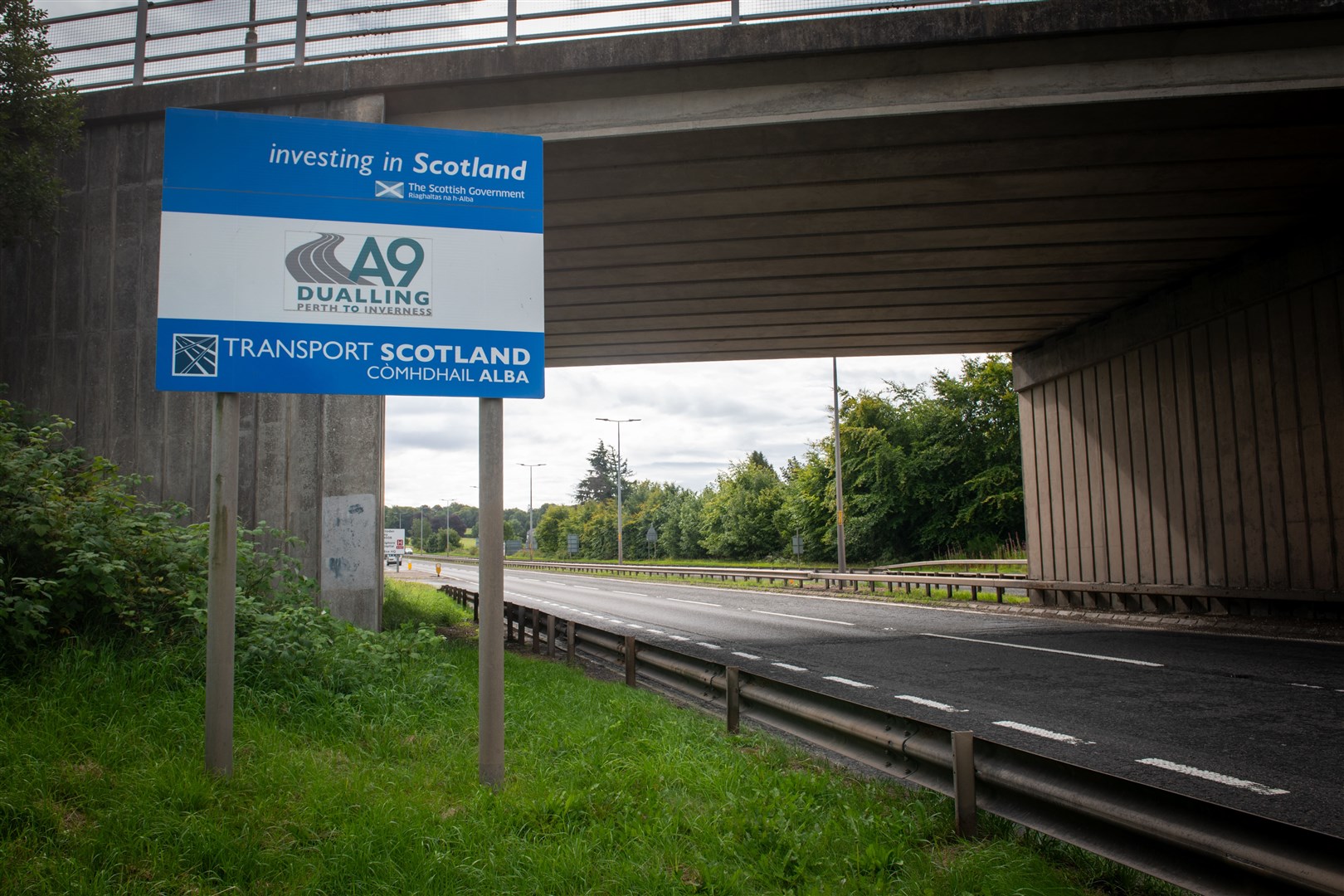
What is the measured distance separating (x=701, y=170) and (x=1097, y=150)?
5.07 m

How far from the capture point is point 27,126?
1079cm

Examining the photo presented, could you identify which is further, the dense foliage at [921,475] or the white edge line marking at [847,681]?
the dense foliage at [921,475]

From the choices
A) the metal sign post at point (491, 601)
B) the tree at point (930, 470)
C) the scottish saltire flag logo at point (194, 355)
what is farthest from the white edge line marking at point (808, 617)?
the tree at point (930, 470)

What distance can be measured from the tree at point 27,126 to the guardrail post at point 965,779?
11586 millimetres

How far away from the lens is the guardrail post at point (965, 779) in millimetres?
4270

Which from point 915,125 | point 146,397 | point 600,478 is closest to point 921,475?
point 915,125

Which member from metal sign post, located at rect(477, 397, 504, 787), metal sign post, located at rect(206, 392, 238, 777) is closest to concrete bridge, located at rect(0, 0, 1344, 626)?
metal sign post, located at rect(206, 392, 238, 777)

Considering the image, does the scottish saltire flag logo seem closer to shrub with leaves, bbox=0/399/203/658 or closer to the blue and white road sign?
the blue and white road sign

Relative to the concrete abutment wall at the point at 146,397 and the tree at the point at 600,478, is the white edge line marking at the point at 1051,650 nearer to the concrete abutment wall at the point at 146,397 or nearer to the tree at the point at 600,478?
→ the concrete abutment wall at the point at 146,397

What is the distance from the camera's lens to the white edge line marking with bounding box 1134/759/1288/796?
559 cm

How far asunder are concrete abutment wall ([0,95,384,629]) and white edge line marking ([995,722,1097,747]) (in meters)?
6.86

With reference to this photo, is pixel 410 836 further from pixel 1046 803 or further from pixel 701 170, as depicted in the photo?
pixel 701 170

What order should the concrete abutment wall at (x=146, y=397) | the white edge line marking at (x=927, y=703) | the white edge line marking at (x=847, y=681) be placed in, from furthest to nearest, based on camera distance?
the concrete abutment wall at (x=146, y=397)
the white edge line marking at (x=847, y=681)
the white edge line marking at (x=927, y=703)

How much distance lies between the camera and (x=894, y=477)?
45750mm
